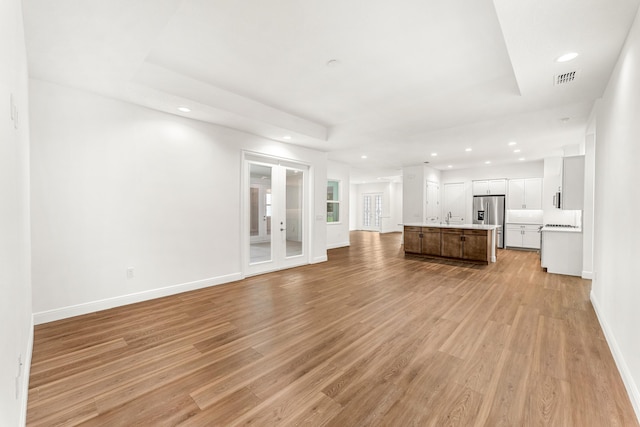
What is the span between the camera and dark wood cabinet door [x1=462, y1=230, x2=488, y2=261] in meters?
6.54

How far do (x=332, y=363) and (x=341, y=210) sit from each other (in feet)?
23.9

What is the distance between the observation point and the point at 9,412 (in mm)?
1289

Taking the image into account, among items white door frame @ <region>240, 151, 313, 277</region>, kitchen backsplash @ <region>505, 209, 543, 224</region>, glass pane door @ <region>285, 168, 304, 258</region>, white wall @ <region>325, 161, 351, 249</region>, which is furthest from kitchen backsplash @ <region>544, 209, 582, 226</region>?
glass pane door @ <region>285, 168, 304, 258</region>

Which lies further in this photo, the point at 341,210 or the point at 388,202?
the point at 388,202

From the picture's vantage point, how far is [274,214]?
596cm

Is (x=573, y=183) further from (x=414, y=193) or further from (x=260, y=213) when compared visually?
(x=260, y=213)

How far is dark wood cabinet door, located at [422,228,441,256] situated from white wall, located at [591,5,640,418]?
3898 mm

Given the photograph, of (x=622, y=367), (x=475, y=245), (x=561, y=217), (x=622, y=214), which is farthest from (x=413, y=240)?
(x=622, y=367)

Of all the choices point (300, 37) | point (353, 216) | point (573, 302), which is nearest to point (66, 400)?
point (300, 37)

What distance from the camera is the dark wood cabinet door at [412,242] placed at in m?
7.60

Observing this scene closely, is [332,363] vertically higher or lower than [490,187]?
lower

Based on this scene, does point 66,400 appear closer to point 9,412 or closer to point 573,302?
point 9,412

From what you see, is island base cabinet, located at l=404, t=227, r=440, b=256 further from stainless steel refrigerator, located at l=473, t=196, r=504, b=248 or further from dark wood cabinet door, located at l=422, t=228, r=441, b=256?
stainless steel refrigerator, located at l=473, t=196, r=504, b=248

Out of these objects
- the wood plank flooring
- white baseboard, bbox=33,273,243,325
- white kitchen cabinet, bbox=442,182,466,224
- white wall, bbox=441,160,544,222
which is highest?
white wall, bbox=441,160,544,222
